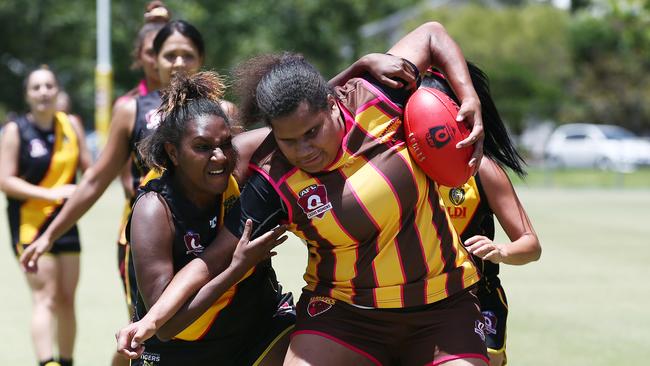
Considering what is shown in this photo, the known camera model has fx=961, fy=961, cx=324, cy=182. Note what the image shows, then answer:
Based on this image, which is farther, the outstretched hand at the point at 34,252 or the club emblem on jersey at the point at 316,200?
the outstretched hand at the point at 34,252

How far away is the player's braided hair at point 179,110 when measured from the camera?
4.02 m

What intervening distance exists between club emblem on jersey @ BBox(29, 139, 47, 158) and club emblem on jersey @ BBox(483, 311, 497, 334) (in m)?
3.83

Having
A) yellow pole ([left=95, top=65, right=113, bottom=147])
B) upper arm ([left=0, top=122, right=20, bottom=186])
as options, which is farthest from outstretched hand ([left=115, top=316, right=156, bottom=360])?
yellow pole ([left=95, top=65, right=113, bottom=147])

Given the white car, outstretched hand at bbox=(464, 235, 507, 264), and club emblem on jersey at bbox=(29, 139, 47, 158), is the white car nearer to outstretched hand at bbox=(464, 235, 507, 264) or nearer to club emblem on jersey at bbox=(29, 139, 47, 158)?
club emblem on jersey at bbox=(29, 139, 47, 158)

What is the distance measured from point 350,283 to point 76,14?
37417mm

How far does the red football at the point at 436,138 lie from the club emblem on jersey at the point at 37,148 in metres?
4.07

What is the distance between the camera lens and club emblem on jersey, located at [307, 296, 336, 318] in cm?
391

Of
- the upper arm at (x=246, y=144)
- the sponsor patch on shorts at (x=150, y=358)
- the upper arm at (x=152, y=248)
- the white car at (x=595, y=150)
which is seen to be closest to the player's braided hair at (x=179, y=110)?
the upper arm at (x=246, y=144)

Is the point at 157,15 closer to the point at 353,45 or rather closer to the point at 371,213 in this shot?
the point at 371,213

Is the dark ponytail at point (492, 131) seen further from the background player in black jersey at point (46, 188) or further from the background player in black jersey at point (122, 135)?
the background player in black jersey at point (46, 188)

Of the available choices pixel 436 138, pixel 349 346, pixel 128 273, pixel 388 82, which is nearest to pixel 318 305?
pixel 349 346

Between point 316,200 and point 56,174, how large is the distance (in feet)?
13.1

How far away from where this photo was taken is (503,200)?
14.2ft

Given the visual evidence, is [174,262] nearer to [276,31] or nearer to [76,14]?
[276,31]
